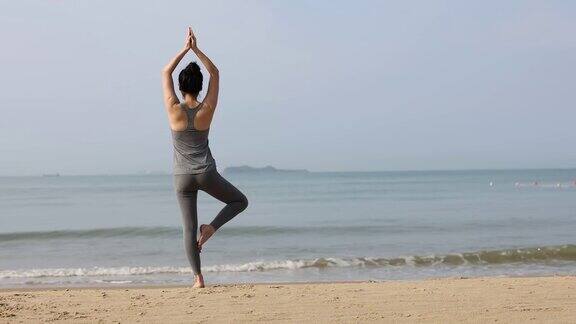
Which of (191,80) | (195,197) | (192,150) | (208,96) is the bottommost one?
(195,197)

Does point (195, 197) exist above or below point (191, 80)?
below

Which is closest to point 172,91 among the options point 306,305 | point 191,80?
point 191,80

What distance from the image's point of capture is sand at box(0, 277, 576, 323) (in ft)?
15.7

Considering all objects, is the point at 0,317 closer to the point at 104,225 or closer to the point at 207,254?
the point at 207,254

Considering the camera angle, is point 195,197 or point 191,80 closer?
point 191,80

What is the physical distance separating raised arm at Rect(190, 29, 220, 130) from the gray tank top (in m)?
0.04

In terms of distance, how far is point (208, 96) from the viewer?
5.79 metres

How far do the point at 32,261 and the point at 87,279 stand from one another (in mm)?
3380

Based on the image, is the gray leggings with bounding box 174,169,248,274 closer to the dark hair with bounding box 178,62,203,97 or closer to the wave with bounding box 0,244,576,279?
the dark hair with bounding box 178,62,203,97

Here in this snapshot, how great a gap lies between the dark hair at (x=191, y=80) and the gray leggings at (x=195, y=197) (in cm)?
72

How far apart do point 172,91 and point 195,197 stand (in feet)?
3.06

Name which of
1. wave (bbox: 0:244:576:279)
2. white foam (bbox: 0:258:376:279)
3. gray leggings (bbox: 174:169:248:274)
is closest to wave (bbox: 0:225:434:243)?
wave (bbox: 0:244:576:279)

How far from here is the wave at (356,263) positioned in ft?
37.0

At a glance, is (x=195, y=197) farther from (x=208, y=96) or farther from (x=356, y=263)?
(x=356, y=263)
